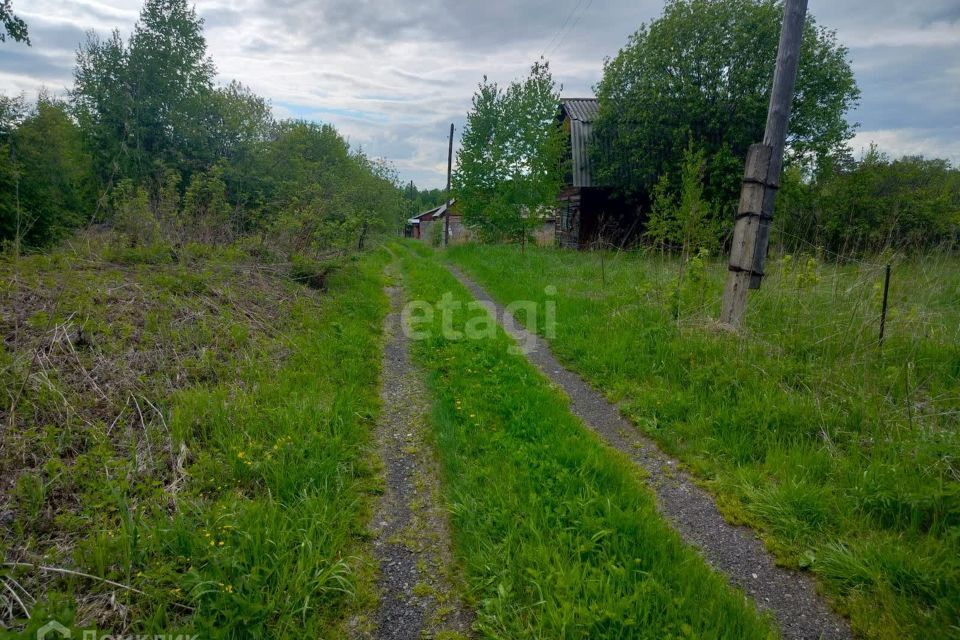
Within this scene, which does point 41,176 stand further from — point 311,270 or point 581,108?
point 581,108

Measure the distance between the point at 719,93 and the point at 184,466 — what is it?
19.2m

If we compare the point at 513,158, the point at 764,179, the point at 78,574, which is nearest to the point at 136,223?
the point at 78,574

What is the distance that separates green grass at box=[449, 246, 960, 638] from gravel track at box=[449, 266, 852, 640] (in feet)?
0.32

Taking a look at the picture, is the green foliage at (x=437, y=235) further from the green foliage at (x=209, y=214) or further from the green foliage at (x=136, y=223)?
the green foliage at (x=136, y=223)

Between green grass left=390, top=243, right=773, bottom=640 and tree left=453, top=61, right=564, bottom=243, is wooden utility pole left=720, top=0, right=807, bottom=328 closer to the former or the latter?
green grass left=390, top=243, right=773, bottom=640

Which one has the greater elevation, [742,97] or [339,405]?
[742,97]

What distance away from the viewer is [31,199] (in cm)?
899

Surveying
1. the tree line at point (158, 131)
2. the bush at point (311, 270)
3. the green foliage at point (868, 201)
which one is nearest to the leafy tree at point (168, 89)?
the tree line at point (158, 131)

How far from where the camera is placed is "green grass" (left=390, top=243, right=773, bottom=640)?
1.95 m

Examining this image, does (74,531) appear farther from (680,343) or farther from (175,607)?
(680,343)

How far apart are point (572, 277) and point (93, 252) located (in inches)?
358

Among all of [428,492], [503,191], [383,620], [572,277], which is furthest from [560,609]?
[503,191]

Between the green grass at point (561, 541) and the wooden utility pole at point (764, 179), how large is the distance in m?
3.00

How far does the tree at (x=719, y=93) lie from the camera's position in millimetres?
15344
